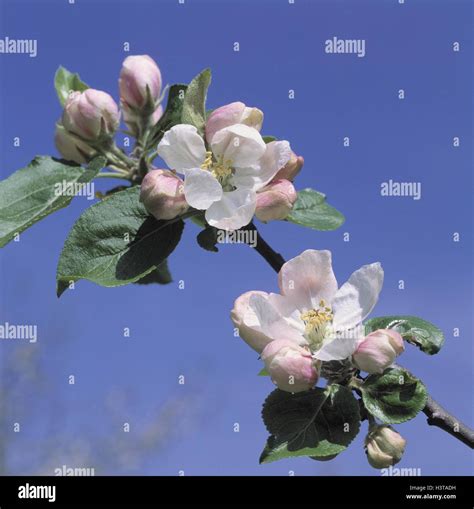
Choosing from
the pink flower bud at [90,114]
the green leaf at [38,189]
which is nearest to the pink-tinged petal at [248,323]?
the green leaf at [38,189]

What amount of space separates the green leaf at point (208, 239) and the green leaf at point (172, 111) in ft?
0.97

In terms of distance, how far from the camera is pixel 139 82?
1763 millimetres

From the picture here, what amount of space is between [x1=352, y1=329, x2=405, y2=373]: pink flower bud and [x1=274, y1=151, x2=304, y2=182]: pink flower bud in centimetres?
35

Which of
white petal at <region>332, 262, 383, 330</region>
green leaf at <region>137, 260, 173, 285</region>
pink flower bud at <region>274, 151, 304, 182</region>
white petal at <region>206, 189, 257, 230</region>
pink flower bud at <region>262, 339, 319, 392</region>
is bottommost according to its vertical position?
pink flower bud at <region>262, 339, 319, 392</region>

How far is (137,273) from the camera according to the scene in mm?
1435

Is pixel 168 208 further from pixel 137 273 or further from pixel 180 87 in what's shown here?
pixel 180 87

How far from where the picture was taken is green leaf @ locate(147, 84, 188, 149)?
1707 mm

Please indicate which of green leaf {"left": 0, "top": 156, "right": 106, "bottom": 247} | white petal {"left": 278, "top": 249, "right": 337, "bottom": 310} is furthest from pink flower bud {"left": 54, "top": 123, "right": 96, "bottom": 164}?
white petal {"left": 278, "top": 249, "right": 337, "bottom": 310}

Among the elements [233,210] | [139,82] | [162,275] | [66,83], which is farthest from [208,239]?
[66,83]

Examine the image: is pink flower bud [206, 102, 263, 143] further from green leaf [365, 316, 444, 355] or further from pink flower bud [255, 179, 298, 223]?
green leaf [365, 316, 444, 355]

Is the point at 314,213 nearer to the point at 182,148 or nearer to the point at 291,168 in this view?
the point at 291,168

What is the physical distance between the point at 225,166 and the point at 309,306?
12.2 inches

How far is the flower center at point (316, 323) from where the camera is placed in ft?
4.62
